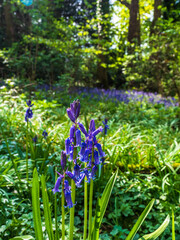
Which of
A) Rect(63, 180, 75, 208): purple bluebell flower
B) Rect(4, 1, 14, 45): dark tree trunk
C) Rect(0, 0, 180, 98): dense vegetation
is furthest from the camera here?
Rect(4, 1, 14, 45): dark tree trunk

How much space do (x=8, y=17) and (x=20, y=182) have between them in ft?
40.9

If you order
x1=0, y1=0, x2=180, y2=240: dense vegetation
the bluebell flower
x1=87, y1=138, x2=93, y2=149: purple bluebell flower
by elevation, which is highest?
the bluebell flower

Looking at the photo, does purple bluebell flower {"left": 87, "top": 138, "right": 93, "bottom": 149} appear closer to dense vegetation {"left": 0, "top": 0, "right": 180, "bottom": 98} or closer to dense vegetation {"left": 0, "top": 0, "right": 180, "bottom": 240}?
dense vegetation {"left": 0, "top": 0, "right": 180, "bottom": 240}

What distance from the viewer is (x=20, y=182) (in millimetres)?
1891

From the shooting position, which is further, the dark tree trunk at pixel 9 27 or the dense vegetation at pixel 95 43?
the dark tree trunk at pixel 9 27

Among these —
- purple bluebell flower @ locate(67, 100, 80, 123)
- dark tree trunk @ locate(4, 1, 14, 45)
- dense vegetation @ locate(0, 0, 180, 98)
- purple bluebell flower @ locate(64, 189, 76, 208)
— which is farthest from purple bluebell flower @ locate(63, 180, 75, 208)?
dark tree trunk @ locate(4, 1, 14, 45)

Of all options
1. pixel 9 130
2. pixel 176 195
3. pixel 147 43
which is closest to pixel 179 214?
pixel 176 195

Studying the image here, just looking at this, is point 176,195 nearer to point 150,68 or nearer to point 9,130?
point 9,130

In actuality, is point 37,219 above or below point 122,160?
above

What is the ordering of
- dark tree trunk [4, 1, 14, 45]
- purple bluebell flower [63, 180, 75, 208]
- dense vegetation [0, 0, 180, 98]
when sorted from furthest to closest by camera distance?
1. dark tree trunk [4, 1, 14, 45]
2. dense vegetation [0, 0, 180, 98]
3. purple bluebell flower [63, 180, 75, 208]

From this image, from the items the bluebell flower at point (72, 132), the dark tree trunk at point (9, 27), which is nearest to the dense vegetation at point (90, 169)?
the bluebell flower at point (72, 132)

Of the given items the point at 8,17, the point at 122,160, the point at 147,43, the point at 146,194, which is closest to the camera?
the point at 146,194

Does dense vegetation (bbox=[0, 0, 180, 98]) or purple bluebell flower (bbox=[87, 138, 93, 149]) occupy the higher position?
dense vegetation (bbox=[0, 0, 180, 98])

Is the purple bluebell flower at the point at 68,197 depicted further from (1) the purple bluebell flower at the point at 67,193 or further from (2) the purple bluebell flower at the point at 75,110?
(2) the purple bluebell flower at the point at 75,110
